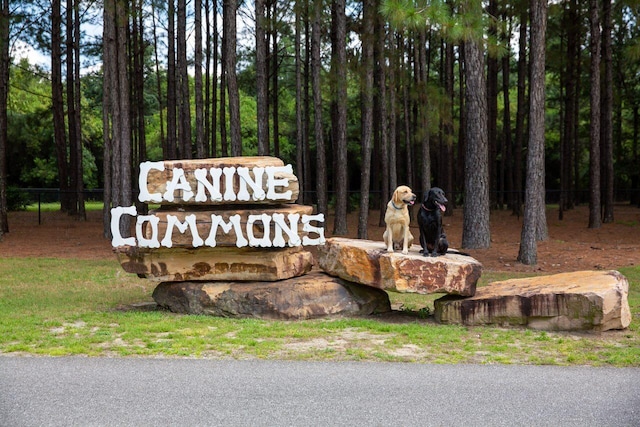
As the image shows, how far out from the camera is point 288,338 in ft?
25.5

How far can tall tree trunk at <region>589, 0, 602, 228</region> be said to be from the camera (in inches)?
854

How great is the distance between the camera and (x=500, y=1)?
20875 millimetres

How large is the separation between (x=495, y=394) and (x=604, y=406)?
863 mm

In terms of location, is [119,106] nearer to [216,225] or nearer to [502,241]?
[216,225]

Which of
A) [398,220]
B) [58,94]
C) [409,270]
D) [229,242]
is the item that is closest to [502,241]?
[398,220]

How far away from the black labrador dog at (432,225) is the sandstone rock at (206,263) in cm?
202

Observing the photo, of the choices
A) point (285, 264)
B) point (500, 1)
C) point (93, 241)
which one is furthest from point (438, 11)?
point (93, 241)

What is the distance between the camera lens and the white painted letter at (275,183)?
9078mm

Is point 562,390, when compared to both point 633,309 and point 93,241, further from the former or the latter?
point 93,241

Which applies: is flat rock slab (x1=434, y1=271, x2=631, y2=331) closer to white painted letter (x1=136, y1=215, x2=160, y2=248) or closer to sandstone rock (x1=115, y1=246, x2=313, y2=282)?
sandstone rock (x1=115, y1=246, x2=313, y2=282)

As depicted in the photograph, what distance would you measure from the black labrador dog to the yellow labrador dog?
0.24m

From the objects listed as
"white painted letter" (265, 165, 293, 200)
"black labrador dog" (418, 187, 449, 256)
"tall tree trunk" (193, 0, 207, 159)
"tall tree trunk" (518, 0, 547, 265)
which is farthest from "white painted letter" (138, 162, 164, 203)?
"tall tree trunk" (193, 0, 207, 159)

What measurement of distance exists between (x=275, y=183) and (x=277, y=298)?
162 cm

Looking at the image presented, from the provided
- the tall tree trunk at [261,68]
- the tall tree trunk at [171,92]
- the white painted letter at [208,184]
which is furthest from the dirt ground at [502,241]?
the white painted letter at [208,184]
